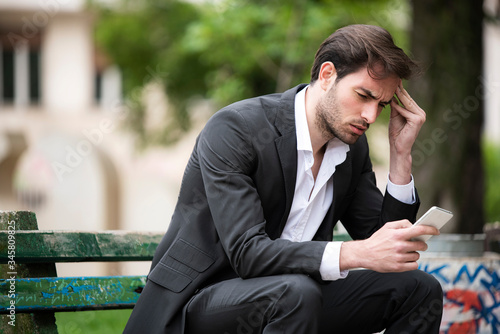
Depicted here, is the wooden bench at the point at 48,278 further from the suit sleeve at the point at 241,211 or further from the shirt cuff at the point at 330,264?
the shirt cuff at the point at 330,264

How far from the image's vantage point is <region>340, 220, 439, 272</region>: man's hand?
2406 millimetres

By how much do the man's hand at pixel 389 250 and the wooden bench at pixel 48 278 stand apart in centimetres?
96

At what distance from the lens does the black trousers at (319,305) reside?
2.33 meters

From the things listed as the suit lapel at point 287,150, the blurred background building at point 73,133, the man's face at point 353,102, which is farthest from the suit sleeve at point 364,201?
the blurred background building at point 73,133

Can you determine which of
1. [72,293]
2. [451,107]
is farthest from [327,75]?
[451,107]

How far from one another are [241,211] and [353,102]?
62 centimetres

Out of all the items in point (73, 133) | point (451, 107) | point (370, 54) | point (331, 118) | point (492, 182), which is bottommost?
point (73, 133)

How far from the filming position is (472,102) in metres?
5.37

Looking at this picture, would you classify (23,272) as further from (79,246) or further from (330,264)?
(330,264)

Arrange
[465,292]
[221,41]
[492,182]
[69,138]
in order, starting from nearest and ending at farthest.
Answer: [465,292]
[221,41]
[492,182]
[69,138]

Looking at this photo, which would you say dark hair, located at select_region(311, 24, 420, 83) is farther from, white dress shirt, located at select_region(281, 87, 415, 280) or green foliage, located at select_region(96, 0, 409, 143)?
green foliage, located at select_region(96, 0, 409, 143)

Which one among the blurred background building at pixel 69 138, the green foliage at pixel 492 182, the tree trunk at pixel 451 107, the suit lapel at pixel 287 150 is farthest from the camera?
the blurred background building at pixel 69 138

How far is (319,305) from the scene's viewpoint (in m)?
2.36

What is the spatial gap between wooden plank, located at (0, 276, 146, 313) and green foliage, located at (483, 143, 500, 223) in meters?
7.85
